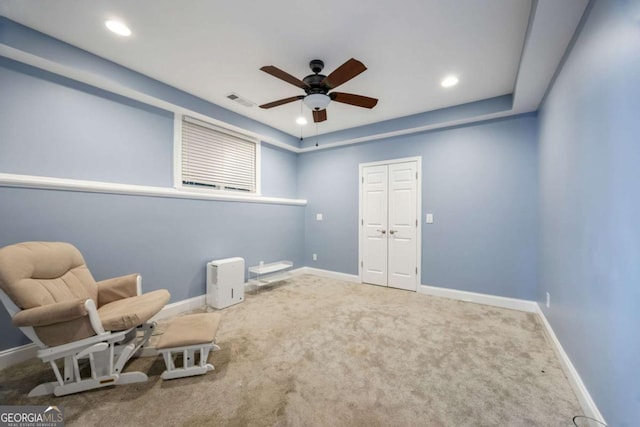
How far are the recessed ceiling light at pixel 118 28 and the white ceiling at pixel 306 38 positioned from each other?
0.06 meters

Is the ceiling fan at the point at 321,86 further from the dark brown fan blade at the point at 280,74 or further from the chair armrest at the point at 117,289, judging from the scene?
the chair armrest at the point at 117,289

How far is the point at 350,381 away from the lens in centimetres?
176

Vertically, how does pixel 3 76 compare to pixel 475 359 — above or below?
above

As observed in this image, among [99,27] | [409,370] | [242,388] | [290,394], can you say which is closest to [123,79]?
[99,27]

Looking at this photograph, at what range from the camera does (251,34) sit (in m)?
2.07

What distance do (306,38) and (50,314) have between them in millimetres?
2737

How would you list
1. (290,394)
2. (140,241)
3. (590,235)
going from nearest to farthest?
(590,235)
(290,394)
(140,241)

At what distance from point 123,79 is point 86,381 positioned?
2.72 m

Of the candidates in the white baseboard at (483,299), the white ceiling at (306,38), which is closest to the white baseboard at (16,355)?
the white ceiling at (306,38)

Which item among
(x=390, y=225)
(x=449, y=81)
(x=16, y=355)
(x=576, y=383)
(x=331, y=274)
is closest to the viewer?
(x=576, y=383)

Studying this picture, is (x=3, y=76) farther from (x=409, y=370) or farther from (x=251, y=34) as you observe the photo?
(x=409, y=370)

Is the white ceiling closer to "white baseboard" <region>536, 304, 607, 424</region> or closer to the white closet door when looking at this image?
the white closet door

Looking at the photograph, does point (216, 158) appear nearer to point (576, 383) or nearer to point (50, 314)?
point (50, 314)

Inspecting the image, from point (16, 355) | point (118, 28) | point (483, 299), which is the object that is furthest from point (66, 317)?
point (483, 299)
